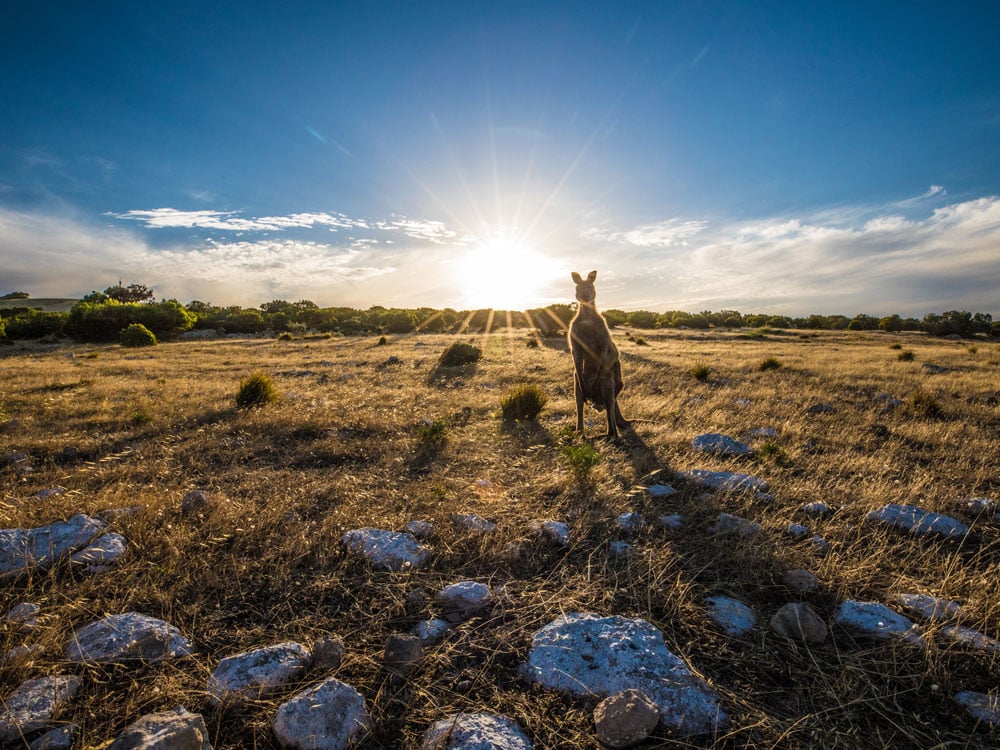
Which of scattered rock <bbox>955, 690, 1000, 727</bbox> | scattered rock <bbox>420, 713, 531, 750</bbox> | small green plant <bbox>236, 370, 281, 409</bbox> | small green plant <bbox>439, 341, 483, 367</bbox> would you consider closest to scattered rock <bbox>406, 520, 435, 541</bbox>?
scattered rock <bbox>420, 713, 531, 750</bbox>

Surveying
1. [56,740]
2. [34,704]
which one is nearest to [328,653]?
[56,740]

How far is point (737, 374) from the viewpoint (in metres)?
12.1

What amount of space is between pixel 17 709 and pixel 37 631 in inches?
24.0

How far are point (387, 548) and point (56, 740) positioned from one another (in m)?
1.73

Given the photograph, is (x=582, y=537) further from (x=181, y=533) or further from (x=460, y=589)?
(x=181, y=533)

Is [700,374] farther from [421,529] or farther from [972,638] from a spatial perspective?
[421,529]

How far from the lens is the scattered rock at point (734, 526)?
3.36 m

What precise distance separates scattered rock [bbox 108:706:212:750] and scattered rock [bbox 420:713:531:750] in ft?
2.78

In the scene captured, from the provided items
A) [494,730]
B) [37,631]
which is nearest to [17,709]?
[37,631]

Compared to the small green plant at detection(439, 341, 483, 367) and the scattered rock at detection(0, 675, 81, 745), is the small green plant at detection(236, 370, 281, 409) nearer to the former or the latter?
the scattered rock at detection(0, 675, 81, 745)

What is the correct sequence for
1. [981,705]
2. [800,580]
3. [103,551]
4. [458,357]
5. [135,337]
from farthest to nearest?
[135,337] → [458,357] → [103,551] → [800,580] → [981,705]

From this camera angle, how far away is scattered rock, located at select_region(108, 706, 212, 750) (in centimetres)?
160

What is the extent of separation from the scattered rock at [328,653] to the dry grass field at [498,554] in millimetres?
85

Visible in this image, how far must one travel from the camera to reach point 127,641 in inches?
85.7
